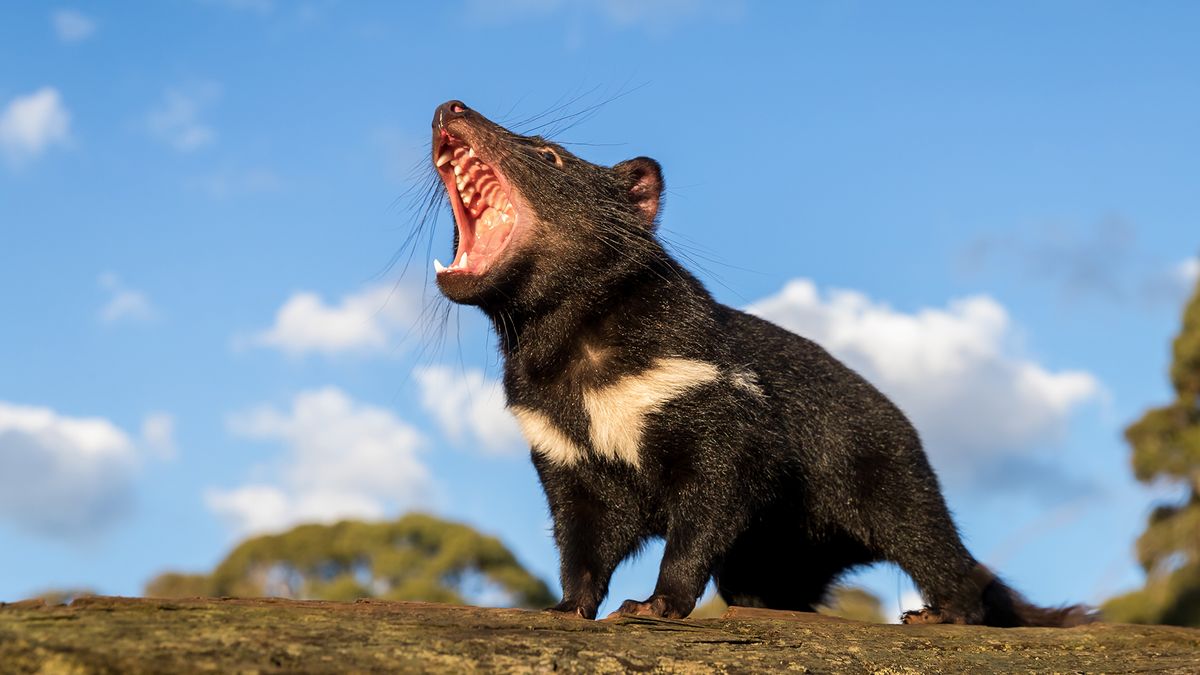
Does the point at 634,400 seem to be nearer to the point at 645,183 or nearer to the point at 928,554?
the point at 645,183

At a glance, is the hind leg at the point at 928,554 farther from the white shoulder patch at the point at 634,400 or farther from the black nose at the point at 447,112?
the black nose at the point at 447,112

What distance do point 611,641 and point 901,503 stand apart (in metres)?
3.25

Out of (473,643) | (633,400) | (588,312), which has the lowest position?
(473,643)

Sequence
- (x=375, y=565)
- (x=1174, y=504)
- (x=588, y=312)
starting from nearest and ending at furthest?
1. (x=588, y=312)
2. (x=1174, y=504)
3. (x=375, y=565)

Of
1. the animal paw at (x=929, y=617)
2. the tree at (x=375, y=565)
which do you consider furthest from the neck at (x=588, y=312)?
the tree at (x=375, y=565)

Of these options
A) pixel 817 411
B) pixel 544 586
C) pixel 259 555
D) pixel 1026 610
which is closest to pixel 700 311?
pixel 817 411

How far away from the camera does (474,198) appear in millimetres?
6793

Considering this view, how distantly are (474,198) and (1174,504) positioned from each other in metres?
20.0

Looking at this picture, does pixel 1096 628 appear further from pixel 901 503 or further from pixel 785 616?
pixel 785 616

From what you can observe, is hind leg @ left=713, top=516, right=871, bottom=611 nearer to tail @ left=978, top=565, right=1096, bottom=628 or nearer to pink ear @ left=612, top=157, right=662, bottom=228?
tail @ left=978, top=565, right=1096, bottom=628

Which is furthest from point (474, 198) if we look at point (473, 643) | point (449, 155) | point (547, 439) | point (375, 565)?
point (375, 565)

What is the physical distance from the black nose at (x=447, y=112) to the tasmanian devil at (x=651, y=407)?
1cm

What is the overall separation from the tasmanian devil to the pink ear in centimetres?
1

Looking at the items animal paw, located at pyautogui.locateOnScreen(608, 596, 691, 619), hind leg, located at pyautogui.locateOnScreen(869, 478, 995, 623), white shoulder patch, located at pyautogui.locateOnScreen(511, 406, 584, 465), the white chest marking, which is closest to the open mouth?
white shoulder patch, located at pyautogui.locateOnScreen(511, 406, 584, 465)
